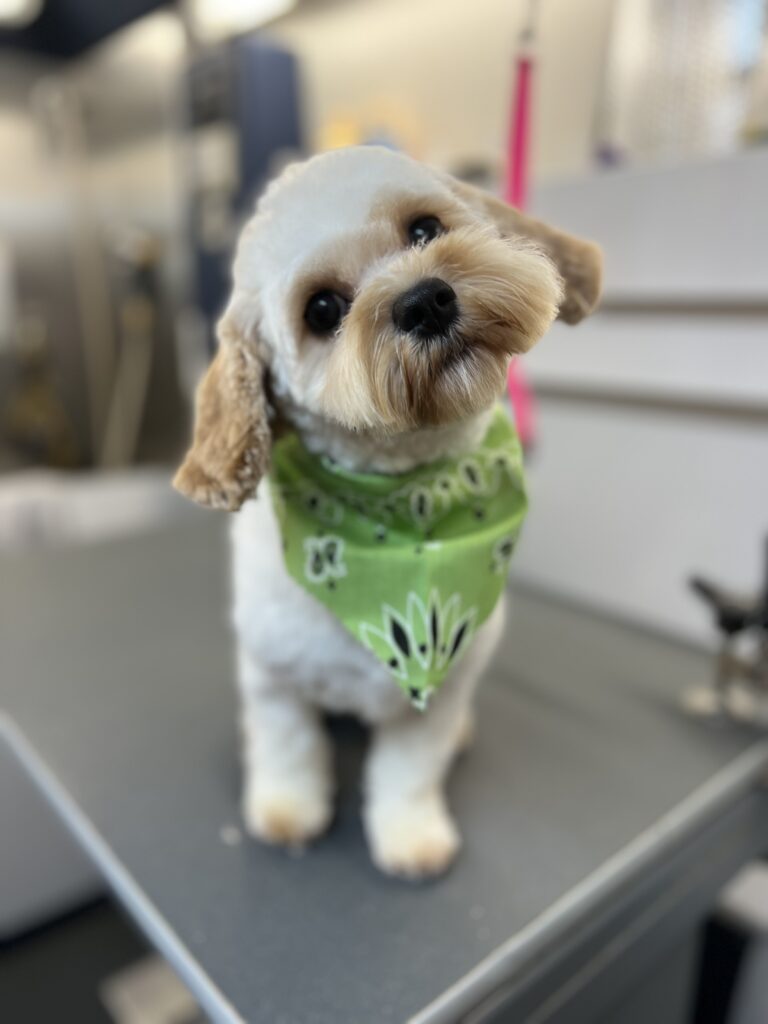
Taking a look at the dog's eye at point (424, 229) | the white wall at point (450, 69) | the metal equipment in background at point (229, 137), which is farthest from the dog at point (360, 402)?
the metal equipment in background at point (229, 137)

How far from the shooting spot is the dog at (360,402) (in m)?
0.42

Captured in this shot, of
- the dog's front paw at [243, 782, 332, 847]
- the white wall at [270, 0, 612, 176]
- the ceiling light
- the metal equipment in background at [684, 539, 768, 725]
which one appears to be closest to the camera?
the dog's front paw at [243, 782, 332, 847]

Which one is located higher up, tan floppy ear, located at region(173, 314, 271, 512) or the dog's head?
the dog's head

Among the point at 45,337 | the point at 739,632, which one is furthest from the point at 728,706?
the point at 45,337

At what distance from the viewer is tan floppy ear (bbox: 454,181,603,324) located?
0.50 m

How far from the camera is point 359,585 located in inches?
20.5

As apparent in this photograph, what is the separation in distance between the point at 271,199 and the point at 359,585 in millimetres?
253

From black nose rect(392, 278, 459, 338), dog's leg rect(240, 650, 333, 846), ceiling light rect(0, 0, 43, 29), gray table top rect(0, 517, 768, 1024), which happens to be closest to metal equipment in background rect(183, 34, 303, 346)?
ceiling light rect(0, 0, 43, 29)

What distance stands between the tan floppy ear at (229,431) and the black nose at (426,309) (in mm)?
114

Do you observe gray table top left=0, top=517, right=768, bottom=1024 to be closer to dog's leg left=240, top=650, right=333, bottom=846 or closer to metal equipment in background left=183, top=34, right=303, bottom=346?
dog's leg left=240, top=650, right=333, bottom=846

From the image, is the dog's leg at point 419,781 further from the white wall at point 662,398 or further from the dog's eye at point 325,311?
the white wall at point 662,398

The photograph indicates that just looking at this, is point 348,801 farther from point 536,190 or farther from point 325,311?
point 536,190

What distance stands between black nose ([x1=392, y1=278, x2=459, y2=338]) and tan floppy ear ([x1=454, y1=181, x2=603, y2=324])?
117 millimetres

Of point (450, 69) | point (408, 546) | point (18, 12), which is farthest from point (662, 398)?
point (18, 12)
